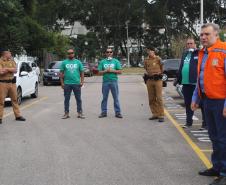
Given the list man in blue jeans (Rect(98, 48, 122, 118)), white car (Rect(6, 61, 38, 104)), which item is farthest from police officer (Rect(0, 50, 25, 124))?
white car (Rect(6, 61, 38, 104))

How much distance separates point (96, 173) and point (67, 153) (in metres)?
1.51

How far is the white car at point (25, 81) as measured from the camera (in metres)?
17.0

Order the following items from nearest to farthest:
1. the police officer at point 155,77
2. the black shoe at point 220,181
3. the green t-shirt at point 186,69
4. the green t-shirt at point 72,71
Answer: the black shoe at point 220,181 < the green t-shirt at point 186,69 < the police officer at point 155,77 < the green t-shirt at point 72,71

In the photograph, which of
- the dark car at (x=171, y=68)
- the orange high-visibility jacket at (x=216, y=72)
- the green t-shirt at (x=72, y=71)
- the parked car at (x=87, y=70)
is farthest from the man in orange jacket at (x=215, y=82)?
the parked car at (x=87, y=70)

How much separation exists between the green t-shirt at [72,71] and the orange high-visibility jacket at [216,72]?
716 centimetres

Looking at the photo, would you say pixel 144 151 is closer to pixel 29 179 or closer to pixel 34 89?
pixel 29 179

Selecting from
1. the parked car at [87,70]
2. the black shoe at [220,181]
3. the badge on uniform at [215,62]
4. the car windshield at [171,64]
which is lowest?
the black shoe at [220,181]

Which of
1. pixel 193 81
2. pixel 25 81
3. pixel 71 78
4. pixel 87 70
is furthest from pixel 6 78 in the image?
pixel 87 70

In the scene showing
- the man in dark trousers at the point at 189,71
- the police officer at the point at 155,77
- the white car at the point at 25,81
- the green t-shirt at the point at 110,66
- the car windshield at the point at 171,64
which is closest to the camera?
the man in dark trousers at the point at 189,71

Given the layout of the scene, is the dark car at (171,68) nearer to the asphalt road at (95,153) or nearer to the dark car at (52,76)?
the dark car at (52,76)

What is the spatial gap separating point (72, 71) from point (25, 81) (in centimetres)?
513

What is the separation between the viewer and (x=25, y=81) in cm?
1789

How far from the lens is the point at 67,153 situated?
8406mm

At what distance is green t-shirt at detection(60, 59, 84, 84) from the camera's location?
13180mm
